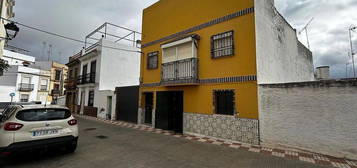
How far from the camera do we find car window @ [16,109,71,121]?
4035 millimetres

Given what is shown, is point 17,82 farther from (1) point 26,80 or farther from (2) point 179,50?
(2) point 179,50

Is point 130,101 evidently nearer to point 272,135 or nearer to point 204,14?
point 204,14

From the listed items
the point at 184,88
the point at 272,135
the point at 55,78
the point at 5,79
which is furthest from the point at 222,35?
the point at 55,78

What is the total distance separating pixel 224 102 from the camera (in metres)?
6.82

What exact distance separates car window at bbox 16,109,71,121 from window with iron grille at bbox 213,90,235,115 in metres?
5.61

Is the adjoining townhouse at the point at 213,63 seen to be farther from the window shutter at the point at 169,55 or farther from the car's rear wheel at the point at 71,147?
the car's rear wheel at the point at 71,147

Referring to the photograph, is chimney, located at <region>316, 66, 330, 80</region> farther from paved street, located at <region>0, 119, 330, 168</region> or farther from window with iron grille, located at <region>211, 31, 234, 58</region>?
paved street, located at <region>0, 119, 330, 168</region>

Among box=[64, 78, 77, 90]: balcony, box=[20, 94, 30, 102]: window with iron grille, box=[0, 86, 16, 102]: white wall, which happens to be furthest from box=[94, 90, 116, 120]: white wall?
box=[20, 94, 30, 102]: window with iron grille

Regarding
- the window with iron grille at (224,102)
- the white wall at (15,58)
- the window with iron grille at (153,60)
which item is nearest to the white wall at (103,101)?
the window with iron grille at (153,60)

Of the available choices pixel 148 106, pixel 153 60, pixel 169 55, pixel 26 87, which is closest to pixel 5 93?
pixel 26 87

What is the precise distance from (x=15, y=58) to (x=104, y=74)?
31.9 m

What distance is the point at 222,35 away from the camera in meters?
7.09

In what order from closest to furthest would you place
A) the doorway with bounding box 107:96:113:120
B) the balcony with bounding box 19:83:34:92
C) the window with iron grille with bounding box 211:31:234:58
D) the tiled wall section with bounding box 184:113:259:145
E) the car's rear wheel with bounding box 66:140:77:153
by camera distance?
1. the car's rear wheel with bounding box 66:140:77:153
2. the tiled wall section with bounding box 184:113:259:145
3. the window with iron grille with bounding box 211:31:234:58
4. the doorway with bounding box 107:96:113:120
5. the balcony with bounding box 19:83:34:92

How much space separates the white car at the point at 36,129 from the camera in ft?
12.2
